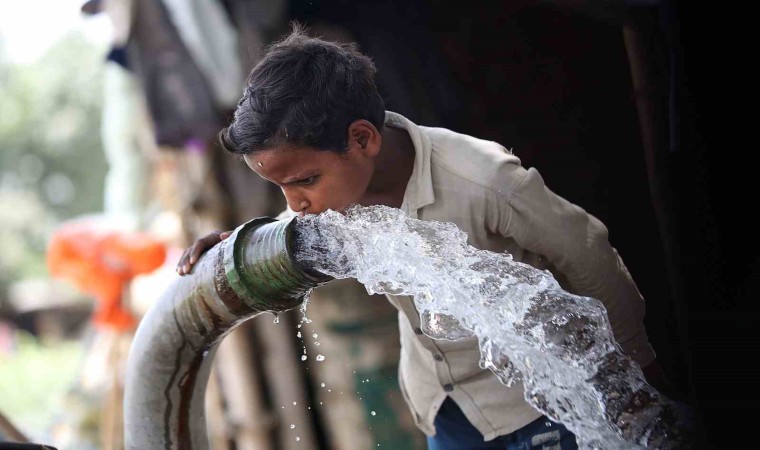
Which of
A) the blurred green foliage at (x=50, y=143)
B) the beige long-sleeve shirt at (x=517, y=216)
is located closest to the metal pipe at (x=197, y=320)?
the beige long-sleeve shirt at (x=517, y=216)

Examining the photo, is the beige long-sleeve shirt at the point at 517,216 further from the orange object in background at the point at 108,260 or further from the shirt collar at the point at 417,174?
the orange object in background at the point at 108,260

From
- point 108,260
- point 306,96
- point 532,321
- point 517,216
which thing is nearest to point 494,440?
point 532,321

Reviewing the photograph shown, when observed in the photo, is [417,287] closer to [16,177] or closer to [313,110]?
[313,110]

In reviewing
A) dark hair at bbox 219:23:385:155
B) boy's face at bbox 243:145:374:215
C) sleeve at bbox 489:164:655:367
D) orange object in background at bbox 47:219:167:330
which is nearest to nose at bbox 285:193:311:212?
boy's face at bbox 243:145:374:215

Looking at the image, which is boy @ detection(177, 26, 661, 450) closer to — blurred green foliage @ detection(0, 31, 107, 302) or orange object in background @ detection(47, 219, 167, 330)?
orange object in background @ detection(47, 219, 167, 330)

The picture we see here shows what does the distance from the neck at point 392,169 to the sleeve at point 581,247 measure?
19cm

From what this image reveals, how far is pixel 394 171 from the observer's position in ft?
5.39

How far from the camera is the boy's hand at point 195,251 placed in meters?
1.64

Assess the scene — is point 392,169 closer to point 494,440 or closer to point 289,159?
point 289,159

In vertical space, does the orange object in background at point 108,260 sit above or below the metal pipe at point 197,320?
below

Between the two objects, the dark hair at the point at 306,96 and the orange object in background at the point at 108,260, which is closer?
the dark hair at the point at 306,96

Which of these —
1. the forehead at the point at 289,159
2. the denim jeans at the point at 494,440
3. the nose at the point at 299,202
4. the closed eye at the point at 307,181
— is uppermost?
the forehead at the point at 289,159

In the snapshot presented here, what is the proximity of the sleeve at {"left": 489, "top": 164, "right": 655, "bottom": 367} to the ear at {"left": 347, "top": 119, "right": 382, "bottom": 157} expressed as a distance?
9.1 inches

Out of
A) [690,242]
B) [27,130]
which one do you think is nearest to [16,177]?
[27,130]
